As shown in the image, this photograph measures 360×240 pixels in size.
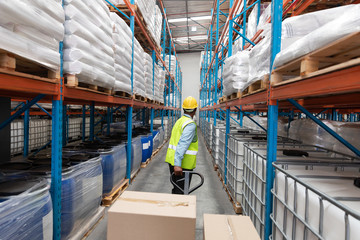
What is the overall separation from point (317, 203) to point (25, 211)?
2173 mm

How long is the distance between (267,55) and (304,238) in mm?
1993

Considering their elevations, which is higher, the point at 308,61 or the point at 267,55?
the point at 267,55

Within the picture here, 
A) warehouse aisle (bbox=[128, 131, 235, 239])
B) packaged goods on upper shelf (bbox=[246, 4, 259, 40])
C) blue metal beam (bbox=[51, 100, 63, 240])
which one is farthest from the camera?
packaged goods on upper shelf (bbox=[246, 4, 259, 40])

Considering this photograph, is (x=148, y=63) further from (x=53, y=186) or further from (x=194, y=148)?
(x=53, y=186)

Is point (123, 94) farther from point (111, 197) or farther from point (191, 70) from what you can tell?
point (191, 70)

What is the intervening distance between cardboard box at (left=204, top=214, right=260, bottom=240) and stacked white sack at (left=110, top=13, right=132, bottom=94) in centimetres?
300

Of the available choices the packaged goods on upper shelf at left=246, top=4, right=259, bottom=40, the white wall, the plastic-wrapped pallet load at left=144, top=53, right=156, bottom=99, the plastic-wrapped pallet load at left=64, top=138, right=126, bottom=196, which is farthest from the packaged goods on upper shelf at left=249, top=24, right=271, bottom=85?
the white wall

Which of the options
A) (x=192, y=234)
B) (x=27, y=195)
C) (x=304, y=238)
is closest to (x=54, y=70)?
(x=27, y=195)

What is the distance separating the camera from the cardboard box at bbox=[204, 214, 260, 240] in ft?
4.11

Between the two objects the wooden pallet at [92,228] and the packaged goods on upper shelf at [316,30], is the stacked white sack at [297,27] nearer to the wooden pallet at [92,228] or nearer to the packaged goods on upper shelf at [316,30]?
the packaged goods on upper shelf at [316,30]

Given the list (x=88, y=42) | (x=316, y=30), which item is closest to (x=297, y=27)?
(x=316, y=30)

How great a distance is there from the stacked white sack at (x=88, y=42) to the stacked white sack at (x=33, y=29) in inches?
12.0

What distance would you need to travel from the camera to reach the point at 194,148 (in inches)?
123

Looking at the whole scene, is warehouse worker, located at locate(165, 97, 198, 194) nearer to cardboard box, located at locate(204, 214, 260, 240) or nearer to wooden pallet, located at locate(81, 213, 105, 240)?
wooden pallet, located at locate(81, 213, 105, 240)
